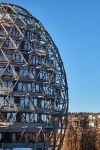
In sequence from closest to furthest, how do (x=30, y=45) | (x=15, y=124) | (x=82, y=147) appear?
(x=15, y=124) < (x=30, y=45) < (x=82, y=147)

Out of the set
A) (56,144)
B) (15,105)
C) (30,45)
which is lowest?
(56,144)

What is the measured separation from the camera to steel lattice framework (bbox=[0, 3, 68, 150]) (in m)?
47.3

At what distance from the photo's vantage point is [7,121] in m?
47.1

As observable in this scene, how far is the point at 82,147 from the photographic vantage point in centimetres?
6700

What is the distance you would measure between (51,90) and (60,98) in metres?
2.02

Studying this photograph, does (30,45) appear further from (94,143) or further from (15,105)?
(94,143)

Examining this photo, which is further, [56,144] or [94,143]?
[94,143]

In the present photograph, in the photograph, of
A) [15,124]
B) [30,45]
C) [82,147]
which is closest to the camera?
[15,124]

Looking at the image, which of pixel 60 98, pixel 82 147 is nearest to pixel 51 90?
pixel 60 98

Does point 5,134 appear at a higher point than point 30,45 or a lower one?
lower

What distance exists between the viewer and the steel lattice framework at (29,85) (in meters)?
47.3

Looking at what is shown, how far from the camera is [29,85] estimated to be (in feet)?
162

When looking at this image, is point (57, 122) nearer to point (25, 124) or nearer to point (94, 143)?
point (25, 124)

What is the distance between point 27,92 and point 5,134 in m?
5.05
